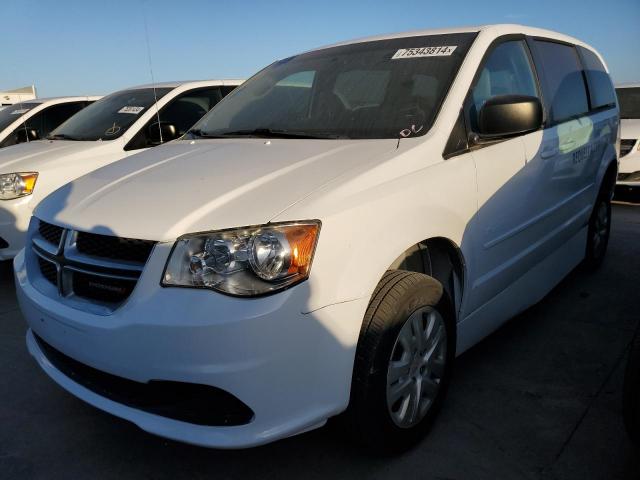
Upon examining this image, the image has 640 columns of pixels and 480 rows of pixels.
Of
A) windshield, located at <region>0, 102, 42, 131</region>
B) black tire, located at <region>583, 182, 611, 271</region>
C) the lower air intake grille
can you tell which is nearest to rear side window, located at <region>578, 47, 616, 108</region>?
black tire, located at <region>583, 182, 611, 271</region>

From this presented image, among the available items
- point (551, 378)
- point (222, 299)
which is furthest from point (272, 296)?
point (551, 378)

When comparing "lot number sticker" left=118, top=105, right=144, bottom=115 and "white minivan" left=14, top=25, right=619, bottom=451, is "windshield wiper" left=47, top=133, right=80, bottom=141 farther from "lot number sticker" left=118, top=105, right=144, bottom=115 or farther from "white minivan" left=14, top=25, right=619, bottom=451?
"white minivan" left=14, top=25, right=619, bottom=451

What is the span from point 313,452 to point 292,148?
50.2 inches

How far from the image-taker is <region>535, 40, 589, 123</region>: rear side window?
3.19 metres

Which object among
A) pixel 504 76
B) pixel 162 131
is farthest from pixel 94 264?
pixel 162 131

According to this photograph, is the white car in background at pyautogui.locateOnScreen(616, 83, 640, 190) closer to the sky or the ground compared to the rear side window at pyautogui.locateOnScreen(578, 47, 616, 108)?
closer to the ground

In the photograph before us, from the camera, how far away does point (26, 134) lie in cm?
693

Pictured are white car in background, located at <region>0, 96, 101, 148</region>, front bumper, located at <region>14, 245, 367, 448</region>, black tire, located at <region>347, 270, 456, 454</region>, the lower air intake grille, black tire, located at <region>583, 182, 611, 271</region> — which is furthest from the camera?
white car in background, located at <region>0, 96, 101, 148</region>

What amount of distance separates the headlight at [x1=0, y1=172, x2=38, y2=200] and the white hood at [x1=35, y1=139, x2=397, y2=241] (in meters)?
2.03

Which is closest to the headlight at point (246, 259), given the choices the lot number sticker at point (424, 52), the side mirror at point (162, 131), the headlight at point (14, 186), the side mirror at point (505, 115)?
the side mirror at point (505, 115)

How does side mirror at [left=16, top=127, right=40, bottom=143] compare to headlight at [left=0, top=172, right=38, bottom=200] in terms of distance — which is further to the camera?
side mirror at [left=16, top=127, right=40, bottom=143]

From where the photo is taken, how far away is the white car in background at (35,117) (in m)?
6.89

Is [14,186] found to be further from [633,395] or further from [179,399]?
[633,395]

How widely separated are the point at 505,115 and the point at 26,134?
6.46 metres
